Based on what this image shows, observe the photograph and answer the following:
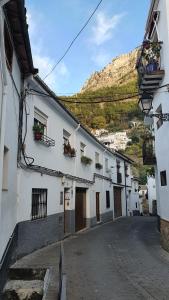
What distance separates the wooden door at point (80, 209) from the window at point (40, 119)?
19.5 ft

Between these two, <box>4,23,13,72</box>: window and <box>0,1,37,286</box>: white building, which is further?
<box>4,23,13,72</box>: window

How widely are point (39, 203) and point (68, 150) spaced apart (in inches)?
153

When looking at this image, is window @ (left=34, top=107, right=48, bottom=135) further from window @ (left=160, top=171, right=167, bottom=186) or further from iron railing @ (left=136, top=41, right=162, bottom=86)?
window @ (left=160, top=171, right=167, bottom=186)

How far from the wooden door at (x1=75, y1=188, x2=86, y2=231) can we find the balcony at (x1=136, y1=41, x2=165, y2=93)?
7685mm

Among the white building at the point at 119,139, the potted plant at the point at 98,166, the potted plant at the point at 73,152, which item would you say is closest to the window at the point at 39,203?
the potted plant at the point at 73,152

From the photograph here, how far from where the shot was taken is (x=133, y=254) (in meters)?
9.56

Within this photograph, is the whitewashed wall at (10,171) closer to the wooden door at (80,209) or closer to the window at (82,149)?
the wooden door at (80,209)

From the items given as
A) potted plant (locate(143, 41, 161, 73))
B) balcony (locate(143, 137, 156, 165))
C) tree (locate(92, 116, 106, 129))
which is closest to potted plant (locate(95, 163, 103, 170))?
balcony (locate(143, 137, 156, 165))

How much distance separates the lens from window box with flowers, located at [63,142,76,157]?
42.8ft

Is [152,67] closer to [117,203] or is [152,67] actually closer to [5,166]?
[5,166]

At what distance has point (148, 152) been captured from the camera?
1420 centimetres

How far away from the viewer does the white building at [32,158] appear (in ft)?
19.7

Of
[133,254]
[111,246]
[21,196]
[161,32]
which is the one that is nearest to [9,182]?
[21,196]

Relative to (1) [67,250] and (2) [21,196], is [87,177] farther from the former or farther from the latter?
(2) [21,196]
